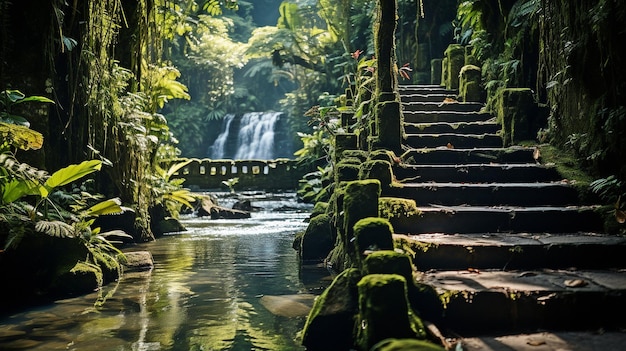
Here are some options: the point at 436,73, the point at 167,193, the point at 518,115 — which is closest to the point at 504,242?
→ the point at 518,115

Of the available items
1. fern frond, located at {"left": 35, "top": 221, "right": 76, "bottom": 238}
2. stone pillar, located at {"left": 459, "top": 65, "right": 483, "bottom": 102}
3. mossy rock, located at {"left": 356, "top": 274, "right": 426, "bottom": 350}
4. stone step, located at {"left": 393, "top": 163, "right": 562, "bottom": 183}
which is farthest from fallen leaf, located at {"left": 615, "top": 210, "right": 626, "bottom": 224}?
stone pillar, located at {"left": 459, "top": 65, "right": 483, "bottom": 102}

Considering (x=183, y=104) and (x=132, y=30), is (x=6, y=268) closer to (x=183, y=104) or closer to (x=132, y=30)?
(x=132, y=30)

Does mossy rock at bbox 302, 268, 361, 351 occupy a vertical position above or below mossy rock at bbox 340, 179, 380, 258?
below

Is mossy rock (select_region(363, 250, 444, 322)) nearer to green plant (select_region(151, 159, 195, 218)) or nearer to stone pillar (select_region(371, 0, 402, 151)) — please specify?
stone pillar (select_region(371, 0, 402, 151))

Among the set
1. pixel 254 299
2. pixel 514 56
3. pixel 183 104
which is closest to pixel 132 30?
pixel 254 299

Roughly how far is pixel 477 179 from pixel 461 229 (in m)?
1.65

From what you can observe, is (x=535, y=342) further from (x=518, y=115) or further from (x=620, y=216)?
(x=518, y=115)

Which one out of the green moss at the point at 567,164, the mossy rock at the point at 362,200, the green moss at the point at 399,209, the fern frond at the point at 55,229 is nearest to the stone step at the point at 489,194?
the green moss at the point at 567,164

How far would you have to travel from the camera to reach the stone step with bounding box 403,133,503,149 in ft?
26.8

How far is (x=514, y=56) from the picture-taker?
8.99m

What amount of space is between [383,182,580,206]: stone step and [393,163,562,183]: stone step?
1.84 ft

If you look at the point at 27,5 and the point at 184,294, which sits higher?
the point at 27,5

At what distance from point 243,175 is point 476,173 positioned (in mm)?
15009

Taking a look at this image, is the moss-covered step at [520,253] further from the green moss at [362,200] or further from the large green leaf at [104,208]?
the large green leaf at [104,208]
